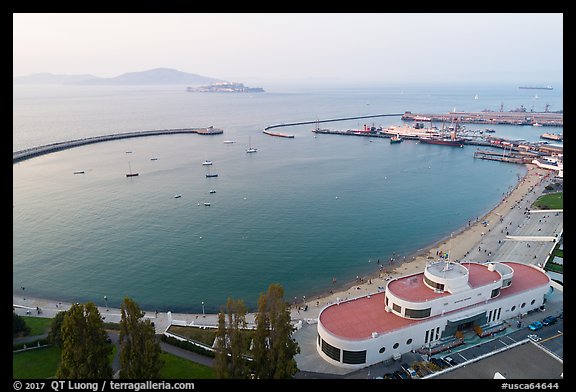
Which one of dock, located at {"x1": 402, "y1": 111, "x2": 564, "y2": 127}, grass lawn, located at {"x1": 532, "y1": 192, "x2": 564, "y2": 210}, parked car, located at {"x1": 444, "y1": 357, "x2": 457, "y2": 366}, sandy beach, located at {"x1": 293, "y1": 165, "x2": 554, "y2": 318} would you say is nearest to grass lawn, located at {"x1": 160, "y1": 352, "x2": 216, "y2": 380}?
sandy beach, located at {"x1": 293, "y1": 165, "x2": 554, "y2": 318}

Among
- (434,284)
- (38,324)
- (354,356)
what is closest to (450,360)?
(434,284)

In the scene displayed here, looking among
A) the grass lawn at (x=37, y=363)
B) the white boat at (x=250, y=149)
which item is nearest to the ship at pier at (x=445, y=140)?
the white boat at (x=250, y=149)

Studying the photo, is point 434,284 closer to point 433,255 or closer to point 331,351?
point 331,351

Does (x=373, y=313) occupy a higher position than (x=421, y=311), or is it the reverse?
(x=421, y=311)

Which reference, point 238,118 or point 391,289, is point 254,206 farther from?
point 238,118

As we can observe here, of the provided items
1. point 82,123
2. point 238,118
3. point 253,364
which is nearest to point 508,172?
point 253,364

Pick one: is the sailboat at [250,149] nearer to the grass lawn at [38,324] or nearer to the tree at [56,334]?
the grass lawn at [38,324]
